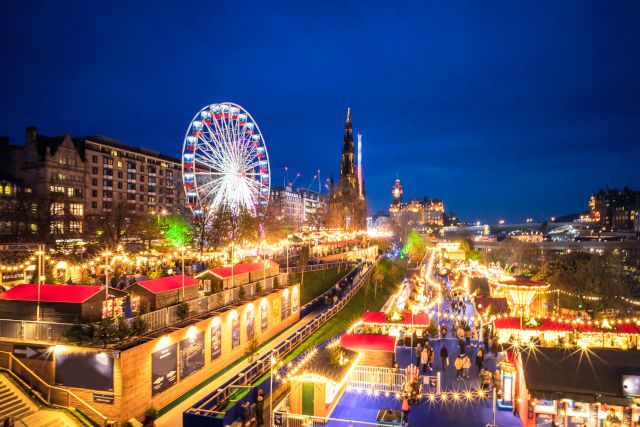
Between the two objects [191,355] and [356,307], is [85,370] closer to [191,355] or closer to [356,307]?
[191,355]

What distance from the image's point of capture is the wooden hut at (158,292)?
18141 millimetres

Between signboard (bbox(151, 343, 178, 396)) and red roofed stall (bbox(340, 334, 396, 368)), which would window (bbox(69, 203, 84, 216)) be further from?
red roofed stall (bbox(340, 334, 396, 368))

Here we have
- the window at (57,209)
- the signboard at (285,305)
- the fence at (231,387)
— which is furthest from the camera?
the window at (57,209)

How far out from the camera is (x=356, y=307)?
38.4 metres

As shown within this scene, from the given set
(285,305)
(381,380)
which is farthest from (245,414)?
(285,305)

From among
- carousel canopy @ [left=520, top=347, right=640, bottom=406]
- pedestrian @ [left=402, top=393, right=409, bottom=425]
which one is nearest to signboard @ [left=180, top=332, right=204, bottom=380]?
pedestrian @ [left=402, top=393, right=409, bottom=425]

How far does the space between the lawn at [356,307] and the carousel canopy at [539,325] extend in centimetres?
1085

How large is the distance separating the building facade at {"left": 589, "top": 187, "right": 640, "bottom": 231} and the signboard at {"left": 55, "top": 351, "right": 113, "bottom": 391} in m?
165

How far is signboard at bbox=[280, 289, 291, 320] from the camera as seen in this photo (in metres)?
29.5

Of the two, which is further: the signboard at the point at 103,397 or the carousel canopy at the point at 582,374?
the signboard at the point at 103,397

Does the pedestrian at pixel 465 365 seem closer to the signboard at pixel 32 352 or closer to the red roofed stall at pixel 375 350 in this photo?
the red roofed stall at pixel 375 350

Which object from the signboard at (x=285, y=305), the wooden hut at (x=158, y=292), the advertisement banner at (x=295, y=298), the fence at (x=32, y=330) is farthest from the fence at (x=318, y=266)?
the fence at (x=32, y=330)

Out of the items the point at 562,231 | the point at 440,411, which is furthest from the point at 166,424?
the point at 562,231

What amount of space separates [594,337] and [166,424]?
2043 centimetres
